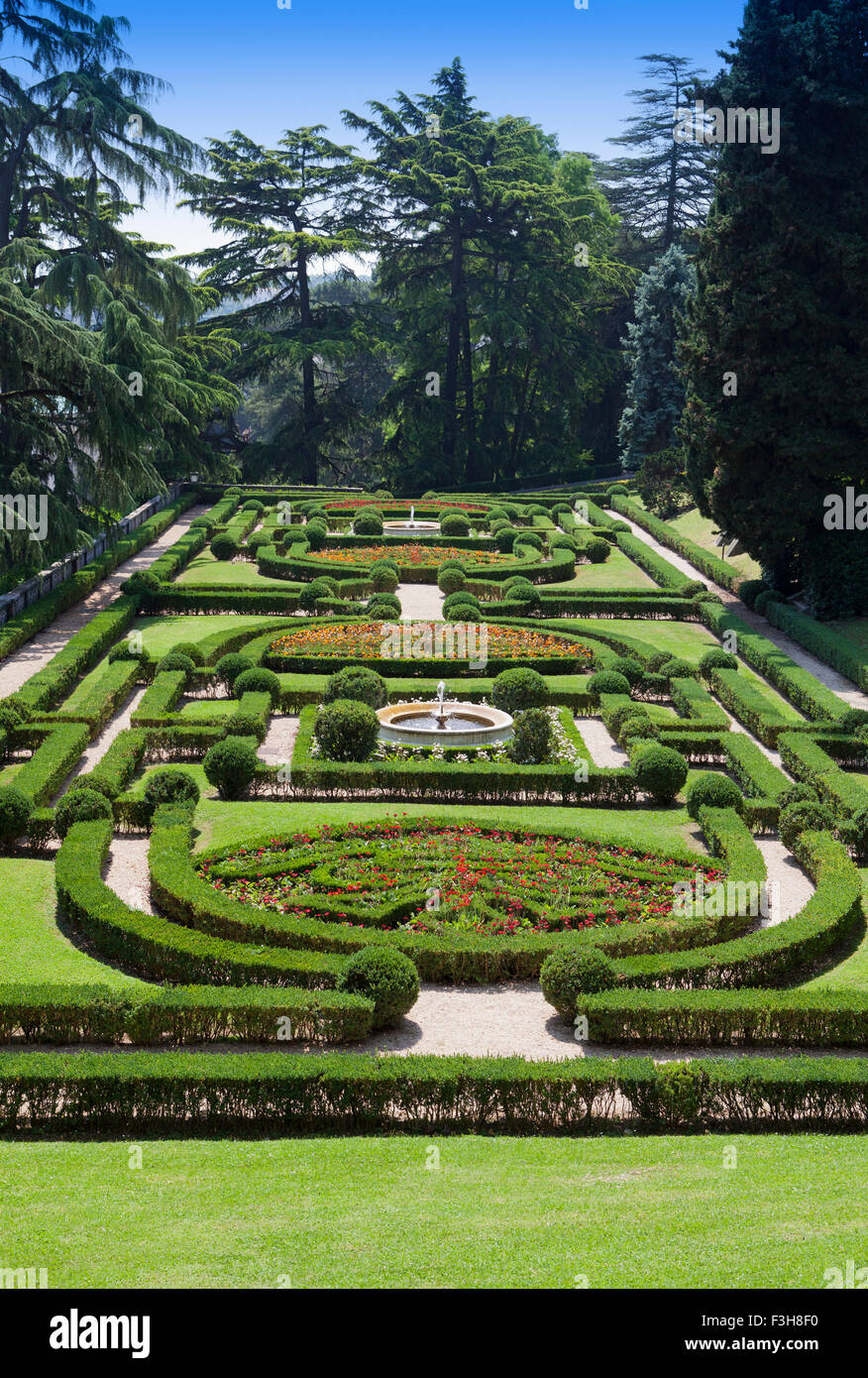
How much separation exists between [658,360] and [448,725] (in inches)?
1472

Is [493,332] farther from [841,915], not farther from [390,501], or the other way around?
[841,915]

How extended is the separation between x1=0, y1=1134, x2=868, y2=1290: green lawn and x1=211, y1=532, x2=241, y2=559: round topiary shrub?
29.7 m

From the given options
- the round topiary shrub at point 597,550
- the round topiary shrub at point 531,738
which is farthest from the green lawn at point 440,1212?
the round topiary shrub at point 597,550

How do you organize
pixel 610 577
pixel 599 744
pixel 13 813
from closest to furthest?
pixel 13 813 < pixel 599 744 < pixel 610 577

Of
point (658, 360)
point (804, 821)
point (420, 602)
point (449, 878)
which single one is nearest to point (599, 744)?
point (804, 821)

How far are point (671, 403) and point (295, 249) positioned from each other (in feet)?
57.3

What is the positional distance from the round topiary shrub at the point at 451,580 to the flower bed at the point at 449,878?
667 inches

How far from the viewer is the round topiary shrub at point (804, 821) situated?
15508 mm

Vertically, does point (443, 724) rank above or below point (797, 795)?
above

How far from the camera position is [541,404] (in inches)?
2475

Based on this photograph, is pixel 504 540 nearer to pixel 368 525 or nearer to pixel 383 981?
pixel 368 525

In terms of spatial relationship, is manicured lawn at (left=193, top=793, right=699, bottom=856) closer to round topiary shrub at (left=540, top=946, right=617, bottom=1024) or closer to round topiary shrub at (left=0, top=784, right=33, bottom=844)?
round topiary shrub at (left=0, top=784, right=33, bottom=844)

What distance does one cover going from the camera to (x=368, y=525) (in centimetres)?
4106

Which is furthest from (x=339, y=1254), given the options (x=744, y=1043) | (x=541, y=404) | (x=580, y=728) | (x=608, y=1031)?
(x=541, y=404)
